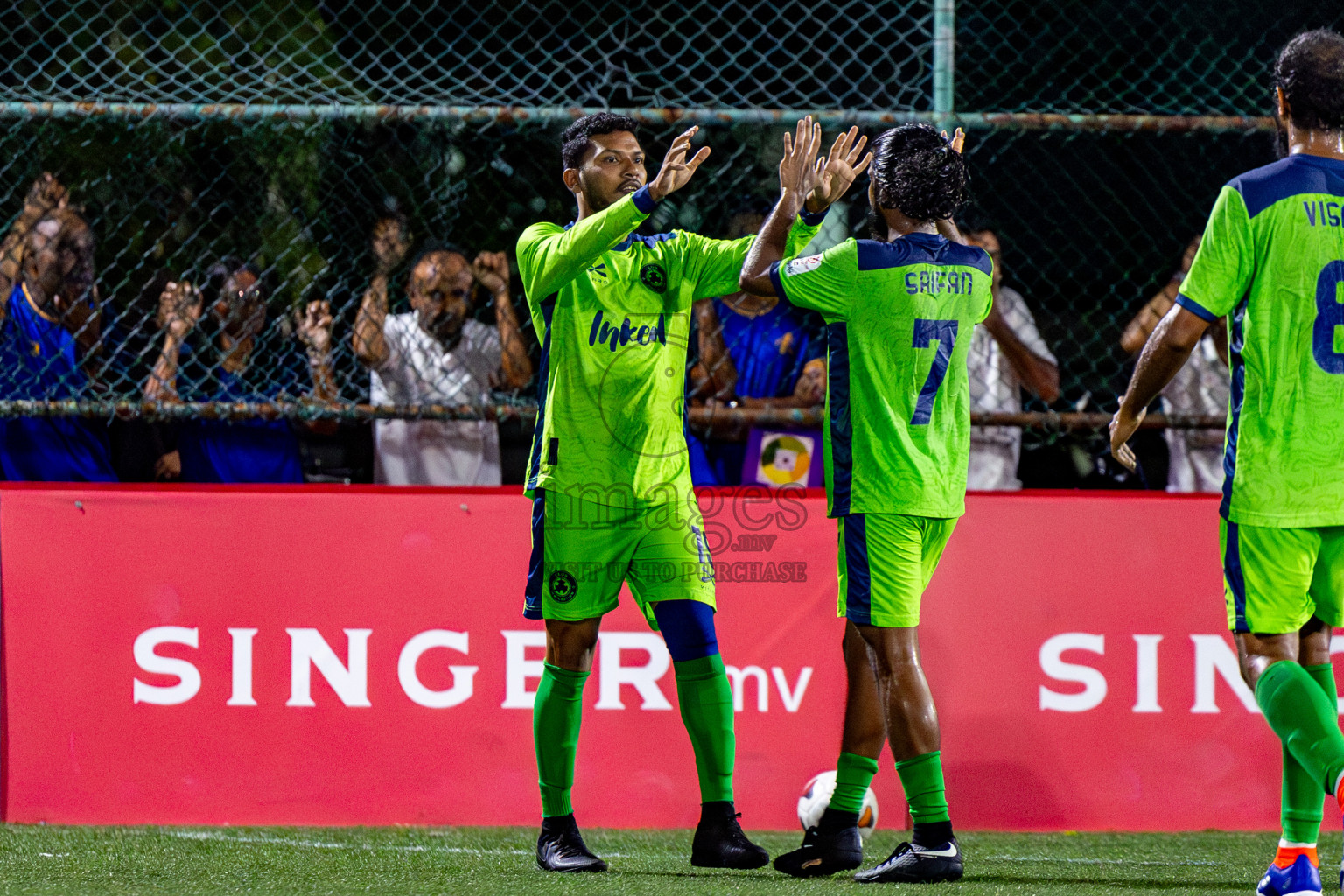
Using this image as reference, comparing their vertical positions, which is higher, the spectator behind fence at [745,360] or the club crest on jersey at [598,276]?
the club crest on jersey at [598,276]

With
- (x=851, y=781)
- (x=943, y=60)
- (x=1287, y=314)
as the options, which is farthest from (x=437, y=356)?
(x=1287, y=314)

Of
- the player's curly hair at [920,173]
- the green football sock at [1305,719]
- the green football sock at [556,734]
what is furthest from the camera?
the green football sock at [556,734]

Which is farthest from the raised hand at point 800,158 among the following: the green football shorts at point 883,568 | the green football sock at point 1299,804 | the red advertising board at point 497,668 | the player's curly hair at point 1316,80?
the green football sock at point 1299,804

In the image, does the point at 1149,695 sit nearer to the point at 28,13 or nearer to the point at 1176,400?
the point at 1176,400

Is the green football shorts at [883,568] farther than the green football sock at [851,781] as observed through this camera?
No

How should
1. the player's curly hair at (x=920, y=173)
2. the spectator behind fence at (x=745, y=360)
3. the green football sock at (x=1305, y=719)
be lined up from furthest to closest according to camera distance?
the spectator behind fence at (x=745, y=360) < the player's curly hair at (x=920, y=173) < the green football sock at (x=1305, y=719)

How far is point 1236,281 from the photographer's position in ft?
10.8

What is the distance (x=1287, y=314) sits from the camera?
10.8ft

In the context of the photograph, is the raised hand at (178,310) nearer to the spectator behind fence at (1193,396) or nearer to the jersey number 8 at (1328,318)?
the spectator behind fence at (1193,396)

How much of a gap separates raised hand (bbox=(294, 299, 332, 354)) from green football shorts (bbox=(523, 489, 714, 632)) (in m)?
1.35

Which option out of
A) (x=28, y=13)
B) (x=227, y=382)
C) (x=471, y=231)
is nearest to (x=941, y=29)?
(x=471, y=231)

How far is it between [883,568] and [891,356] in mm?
522

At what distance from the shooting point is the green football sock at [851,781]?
12.9 ft

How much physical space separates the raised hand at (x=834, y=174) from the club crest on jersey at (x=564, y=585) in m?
1.17
